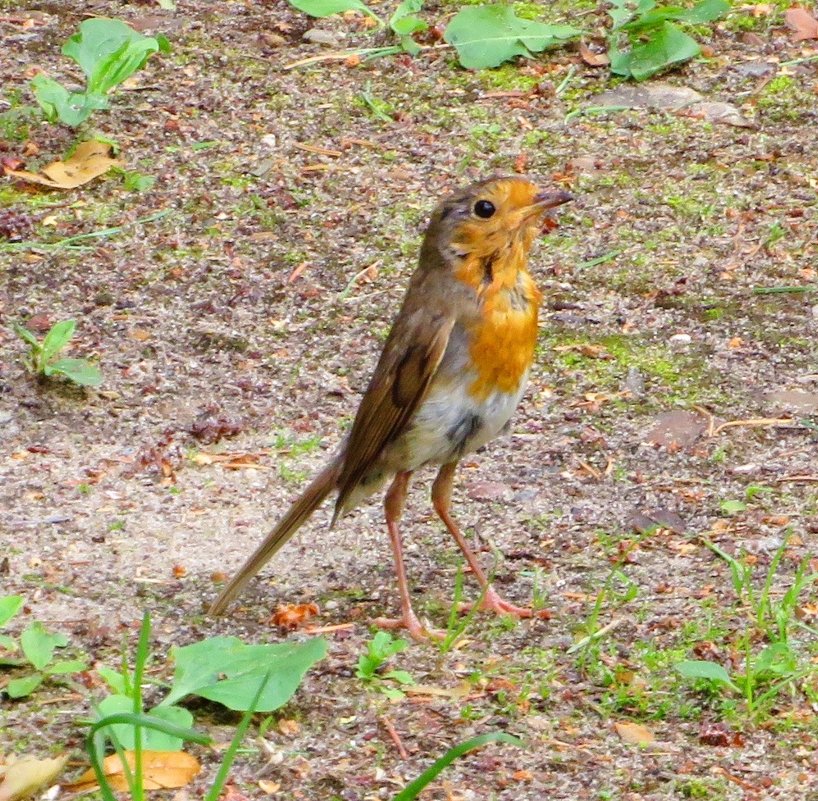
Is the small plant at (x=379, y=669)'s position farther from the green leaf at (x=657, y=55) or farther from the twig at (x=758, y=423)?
the green leaf at (x=657, y=55)

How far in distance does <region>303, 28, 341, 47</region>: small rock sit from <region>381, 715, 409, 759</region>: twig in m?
4.38

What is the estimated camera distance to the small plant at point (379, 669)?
13.9 ft

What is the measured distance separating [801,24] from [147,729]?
5232mm

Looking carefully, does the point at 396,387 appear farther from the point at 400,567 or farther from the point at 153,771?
the point at 153,771

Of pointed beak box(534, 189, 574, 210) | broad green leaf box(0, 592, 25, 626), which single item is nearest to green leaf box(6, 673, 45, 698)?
broad green leaf box(0, 592, 25, 626)

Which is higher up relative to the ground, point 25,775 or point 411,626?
point 25,775

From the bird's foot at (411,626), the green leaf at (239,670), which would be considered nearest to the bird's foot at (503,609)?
the bird's foot at (411,626)

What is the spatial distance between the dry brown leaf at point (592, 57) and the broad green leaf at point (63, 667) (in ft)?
14.2

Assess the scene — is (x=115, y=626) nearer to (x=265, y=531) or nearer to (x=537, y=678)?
(x=265, y=531)

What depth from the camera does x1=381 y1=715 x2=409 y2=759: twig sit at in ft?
12.9

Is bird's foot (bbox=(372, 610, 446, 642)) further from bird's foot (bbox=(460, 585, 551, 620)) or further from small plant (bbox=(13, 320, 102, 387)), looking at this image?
small plant (bbox=(13, 320, 102, 387))

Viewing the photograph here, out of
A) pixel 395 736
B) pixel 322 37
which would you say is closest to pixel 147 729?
pixel 395 736

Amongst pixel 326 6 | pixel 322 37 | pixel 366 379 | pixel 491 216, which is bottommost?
pixel 366 379

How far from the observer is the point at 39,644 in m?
4.14
